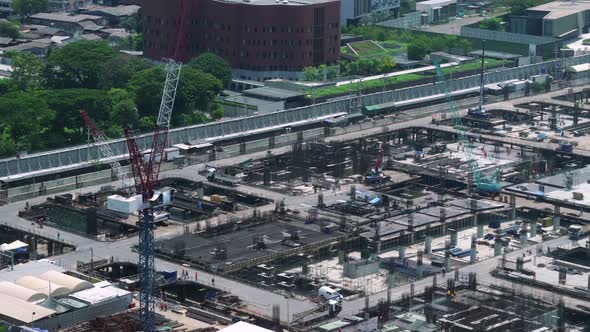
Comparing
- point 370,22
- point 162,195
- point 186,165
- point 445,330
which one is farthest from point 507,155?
point 370,22

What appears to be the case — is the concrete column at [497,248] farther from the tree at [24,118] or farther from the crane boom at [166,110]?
the tree at [24,118]

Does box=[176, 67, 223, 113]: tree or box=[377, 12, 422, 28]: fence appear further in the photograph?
box=[377, 12, 422, 28]: fence

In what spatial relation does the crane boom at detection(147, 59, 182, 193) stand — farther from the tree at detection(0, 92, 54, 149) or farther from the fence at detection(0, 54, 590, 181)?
the tree at detection(0, 92, 54, 149)

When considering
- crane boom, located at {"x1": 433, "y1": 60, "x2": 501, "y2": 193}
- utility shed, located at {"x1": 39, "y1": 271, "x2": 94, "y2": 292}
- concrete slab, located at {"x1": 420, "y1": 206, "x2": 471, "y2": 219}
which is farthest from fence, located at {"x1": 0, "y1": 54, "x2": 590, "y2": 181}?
utility shed, located at {"x1": 39, "y1": 271, "x2": 94, "y2": 292}

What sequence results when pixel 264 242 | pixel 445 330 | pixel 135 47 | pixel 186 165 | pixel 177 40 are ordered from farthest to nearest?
pixel 135 47, pixel 177 40, pixel 186 165, pixel 264 242, pixel 445 330

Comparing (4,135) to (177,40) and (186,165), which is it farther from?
(177,40)

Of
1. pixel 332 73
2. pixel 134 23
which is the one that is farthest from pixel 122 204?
pixel 134 23
